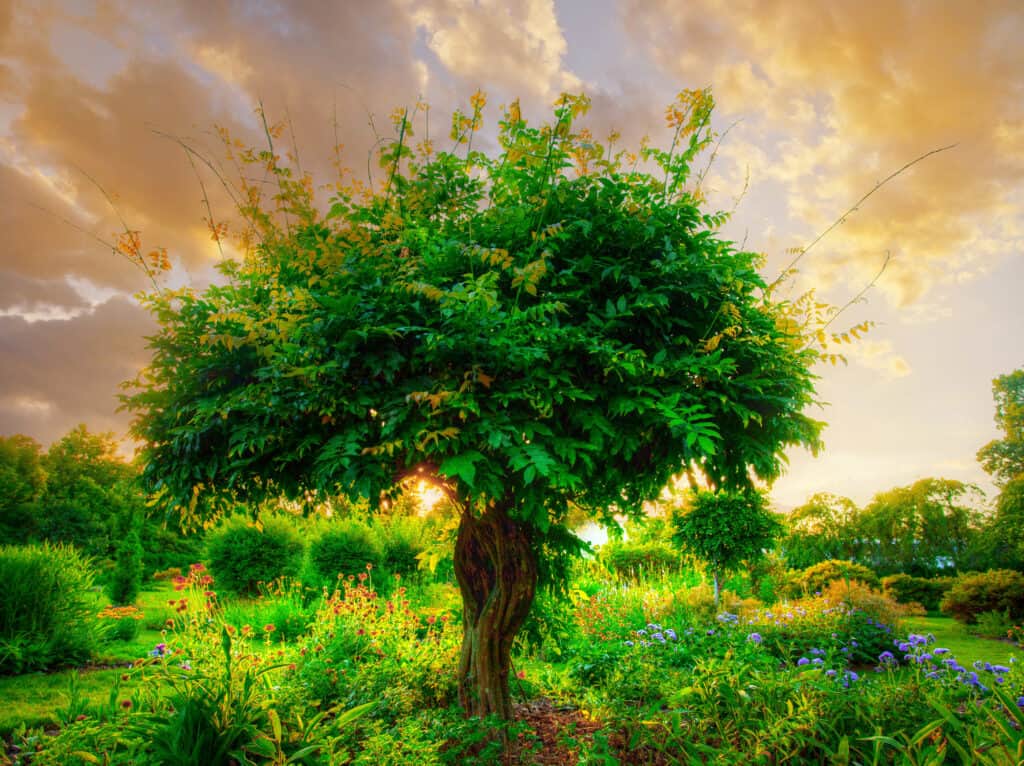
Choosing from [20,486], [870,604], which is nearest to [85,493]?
[20,486]

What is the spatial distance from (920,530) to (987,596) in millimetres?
6591

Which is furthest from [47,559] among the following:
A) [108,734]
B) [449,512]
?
[449,512]

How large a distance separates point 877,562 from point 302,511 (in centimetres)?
2006

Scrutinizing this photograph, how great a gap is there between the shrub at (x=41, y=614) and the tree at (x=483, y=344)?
21.9 ft

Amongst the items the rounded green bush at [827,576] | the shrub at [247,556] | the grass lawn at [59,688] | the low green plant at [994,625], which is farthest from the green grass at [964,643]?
the shrub at [247,556]

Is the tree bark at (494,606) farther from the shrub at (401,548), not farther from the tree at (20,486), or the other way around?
the tree at (20,486)

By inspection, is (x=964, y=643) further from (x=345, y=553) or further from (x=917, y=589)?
(x=345, y=553)

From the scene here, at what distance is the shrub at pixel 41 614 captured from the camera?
25.9 feet

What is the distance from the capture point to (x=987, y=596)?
12398 millimetres

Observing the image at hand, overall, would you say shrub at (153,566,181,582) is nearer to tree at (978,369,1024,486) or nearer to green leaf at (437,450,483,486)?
green leaf at (437,450,483,486)

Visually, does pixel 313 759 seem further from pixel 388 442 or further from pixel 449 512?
pixel 449 512

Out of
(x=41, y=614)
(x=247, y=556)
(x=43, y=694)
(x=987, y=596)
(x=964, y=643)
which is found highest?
(x=247, y=556)

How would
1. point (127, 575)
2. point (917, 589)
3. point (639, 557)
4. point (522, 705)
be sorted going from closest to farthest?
point (522, 705) → point (127, 575) → point (917, 589) → point (639, 557)

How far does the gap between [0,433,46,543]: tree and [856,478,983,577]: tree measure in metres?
29.1
